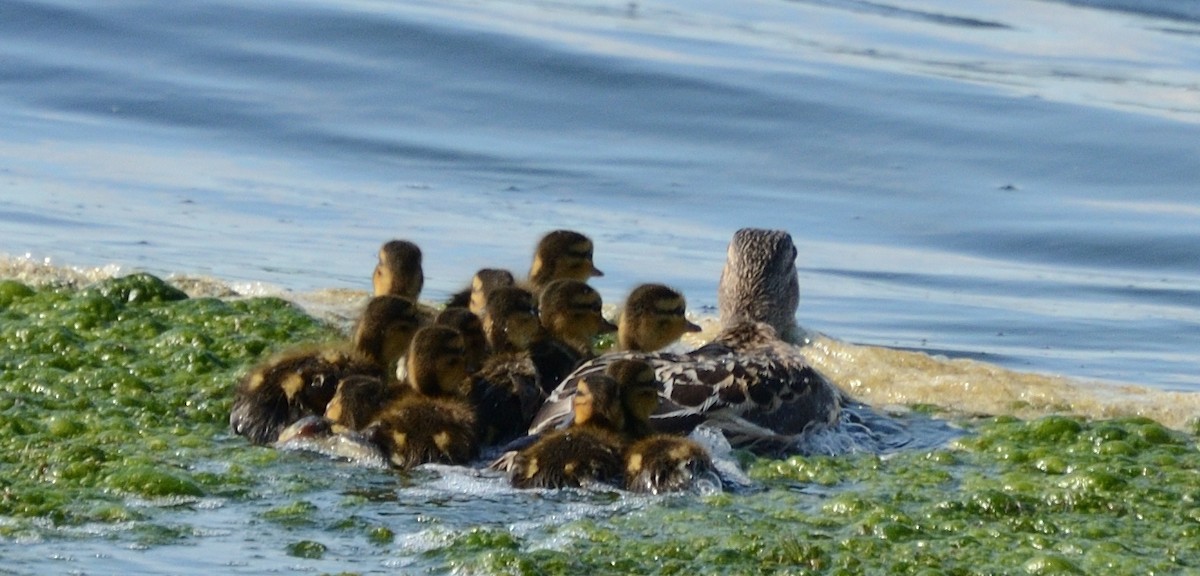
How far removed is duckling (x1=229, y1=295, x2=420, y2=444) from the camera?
7.53 meters

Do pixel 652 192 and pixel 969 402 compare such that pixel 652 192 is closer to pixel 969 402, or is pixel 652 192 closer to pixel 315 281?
pixel 315 281

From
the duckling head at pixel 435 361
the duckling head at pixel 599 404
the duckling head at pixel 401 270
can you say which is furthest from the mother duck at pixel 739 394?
the duckling head at pixel 401 270

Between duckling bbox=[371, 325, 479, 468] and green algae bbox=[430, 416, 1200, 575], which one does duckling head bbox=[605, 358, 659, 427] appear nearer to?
green algae bbox=[430, 416, 1200, 575]

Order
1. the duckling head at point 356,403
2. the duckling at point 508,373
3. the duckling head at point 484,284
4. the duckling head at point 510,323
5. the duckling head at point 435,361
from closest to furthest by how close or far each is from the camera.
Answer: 1. the duckling head at point 356,403
2. the duckling head at point 435,361
3. the duckling at point 508,373
4. the duckling head at point 510,323
5. the duckling head at point 484,284

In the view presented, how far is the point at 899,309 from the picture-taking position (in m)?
12.5

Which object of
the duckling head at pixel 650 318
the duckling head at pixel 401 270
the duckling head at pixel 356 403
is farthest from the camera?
the duckling head at pixel 401 270

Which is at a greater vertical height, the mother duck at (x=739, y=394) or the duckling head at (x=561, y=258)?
the duckling head at (x=561, y=258)

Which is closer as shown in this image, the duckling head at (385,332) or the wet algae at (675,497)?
the wet algae at (675,497)

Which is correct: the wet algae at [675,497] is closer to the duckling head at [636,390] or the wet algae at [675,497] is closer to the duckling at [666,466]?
the duckling at [666,466]

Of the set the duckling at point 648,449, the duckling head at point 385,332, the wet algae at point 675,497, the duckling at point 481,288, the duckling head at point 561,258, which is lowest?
the wet algae at point 675,497

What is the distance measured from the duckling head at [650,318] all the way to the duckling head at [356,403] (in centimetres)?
144

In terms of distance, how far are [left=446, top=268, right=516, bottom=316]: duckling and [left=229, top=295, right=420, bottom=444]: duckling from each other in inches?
26.4

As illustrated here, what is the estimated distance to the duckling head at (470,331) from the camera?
798 cm

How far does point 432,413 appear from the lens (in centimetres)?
729
